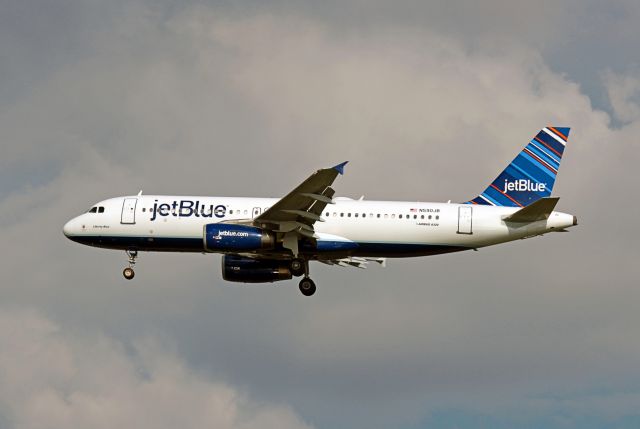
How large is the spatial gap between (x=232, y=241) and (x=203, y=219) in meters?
3.37

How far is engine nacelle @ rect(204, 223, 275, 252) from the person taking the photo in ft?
235

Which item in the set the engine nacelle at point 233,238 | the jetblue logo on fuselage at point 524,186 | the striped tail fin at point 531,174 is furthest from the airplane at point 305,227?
the jetblue logo on fuselage at point 524,186

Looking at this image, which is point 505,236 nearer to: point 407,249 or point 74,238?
point 407,249

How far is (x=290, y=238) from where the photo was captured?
241 feet

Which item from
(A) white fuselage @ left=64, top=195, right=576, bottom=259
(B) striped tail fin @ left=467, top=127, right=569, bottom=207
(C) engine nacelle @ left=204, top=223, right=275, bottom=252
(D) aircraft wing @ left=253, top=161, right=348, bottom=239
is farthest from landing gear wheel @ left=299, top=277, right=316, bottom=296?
(B) striped tail fin @ left=467, top=127, right=569, bottom=207

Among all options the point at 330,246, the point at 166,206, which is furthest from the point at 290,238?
the point at 166,206

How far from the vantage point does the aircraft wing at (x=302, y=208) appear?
68.5 metres

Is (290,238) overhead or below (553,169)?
below

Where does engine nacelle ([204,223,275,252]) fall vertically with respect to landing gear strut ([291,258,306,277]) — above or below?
above

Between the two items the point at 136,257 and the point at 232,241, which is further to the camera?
the point at 136,257

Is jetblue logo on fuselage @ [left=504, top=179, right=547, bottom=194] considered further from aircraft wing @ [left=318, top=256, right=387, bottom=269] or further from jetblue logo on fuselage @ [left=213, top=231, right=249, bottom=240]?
jetblue logo on fuselage @ [left=213, top=231, right=249, bottom=240]

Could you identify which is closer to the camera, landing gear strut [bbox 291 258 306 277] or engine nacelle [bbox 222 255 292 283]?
landing gear strut [bbox 291 258 306 277]

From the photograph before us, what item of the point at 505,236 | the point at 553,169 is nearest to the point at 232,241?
the point at 505,236

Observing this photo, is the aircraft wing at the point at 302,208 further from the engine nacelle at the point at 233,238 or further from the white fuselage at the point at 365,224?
the white fuselage at the point at 365,224
